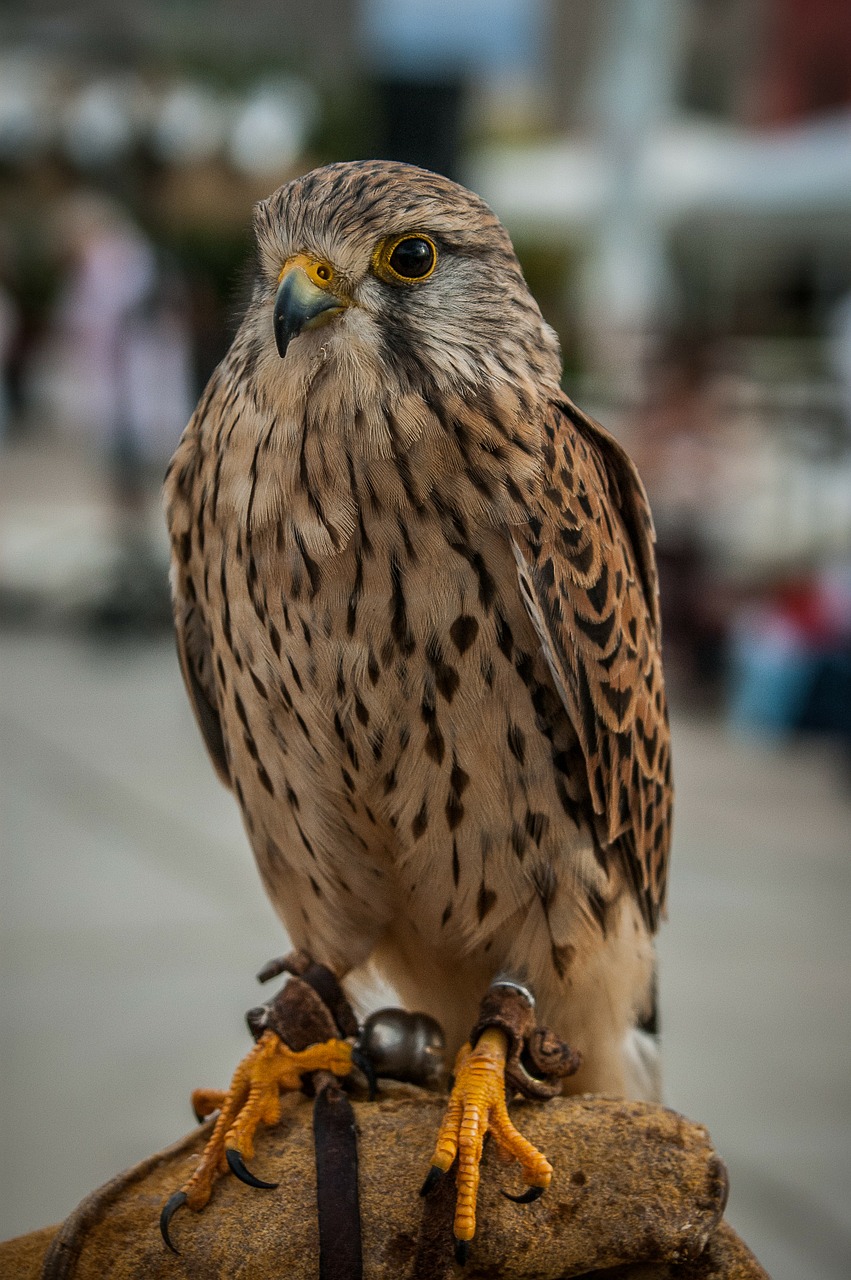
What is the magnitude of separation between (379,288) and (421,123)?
2.18 meters

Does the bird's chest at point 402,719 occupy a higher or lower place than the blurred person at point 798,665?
higher

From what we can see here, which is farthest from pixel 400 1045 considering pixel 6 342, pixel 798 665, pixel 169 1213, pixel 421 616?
pixel 6 342

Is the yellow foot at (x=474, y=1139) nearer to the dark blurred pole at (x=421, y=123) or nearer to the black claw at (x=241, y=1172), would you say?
the black claw at (x=241, y=1172)

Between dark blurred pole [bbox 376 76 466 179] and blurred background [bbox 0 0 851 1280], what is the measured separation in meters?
0.01

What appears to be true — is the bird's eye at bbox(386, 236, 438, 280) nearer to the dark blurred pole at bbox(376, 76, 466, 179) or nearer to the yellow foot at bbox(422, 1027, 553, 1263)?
the yellow foot at bbox(422, 1027, 553, 1263)

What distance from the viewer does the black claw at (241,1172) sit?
1.55 m

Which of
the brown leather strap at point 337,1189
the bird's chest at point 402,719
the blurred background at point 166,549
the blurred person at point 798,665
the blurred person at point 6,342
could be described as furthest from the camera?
the blurred person at point 6,342

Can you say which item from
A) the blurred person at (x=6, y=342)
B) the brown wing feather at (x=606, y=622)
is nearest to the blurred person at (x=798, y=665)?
the brown wing feather at (x=606, y=622)

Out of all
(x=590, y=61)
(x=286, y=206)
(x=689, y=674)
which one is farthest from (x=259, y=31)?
(x=286, y=206)

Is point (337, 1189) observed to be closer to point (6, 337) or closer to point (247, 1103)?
point (247, 1103)

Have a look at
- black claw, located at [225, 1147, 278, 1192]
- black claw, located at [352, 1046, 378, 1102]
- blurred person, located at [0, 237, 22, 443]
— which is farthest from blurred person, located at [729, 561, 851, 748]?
blurred person, located at [0, 237, 22, 443]

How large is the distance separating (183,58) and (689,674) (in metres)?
9.11

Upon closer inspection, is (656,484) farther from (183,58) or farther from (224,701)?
(183,58)

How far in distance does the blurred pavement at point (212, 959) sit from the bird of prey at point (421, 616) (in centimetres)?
191
